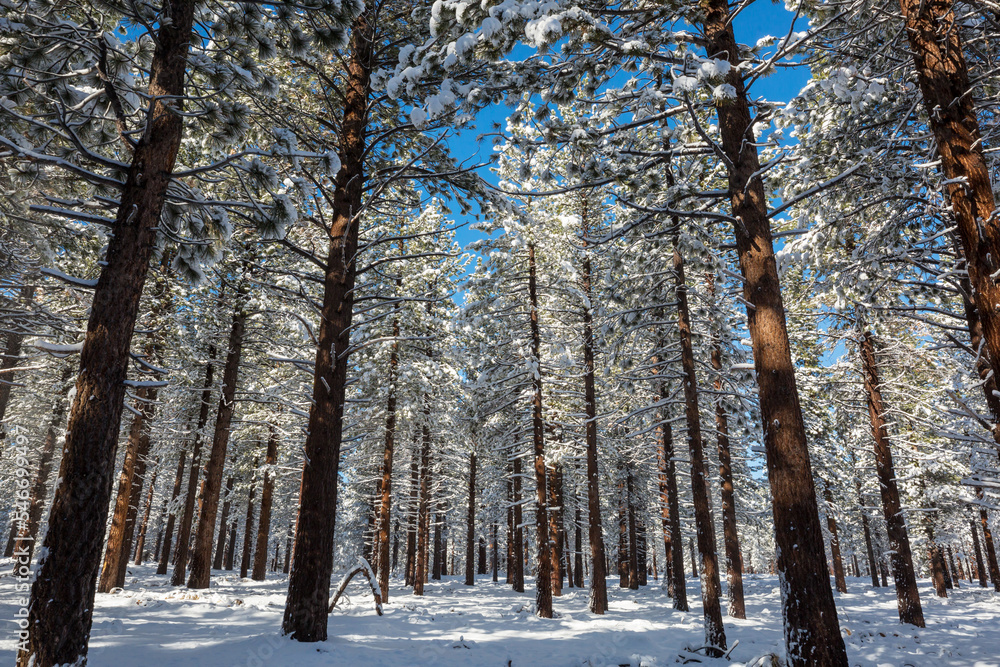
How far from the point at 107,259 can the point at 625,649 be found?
34.1 feet

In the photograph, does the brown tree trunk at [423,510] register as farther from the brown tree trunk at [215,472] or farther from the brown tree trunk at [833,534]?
the brown tree trunk at [833,534]

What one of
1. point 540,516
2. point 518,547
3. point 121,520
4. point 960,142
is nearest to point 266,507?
point 121,520

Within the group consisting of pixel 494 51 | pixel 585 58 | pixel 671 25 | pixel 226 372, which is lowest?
pixel 226 372

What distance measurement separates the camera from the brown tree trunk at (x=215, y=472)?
589 inches

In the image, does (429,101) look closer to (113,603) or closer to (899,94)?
(899,94)

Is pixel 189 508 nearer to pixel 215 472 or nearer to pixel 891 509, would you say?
pixel 215 472

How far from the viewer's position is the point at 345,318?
26.0ft

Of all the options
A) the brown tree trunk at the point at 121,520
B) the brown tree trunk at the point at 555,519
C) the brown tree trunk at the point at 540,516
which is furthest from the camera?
the brown tree trunk at the point at 555,519

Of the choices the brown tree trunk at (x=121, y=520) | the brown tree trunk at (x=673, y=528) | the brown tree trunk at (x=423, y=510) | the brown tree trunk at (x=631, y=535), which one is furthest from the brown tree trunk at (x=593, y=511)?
the brown tree trunk at (x=121, y=520)

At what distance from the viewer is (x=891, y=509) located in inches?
605

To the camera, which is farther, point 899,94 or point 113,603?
point 113,603

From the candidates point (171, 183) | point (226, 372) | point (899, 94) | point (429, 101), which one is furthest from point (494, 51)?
point (226, 372)

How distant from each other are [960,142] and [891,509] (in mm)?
14741

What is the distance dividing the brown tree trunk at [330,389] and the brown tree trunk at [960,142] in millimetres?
7352
